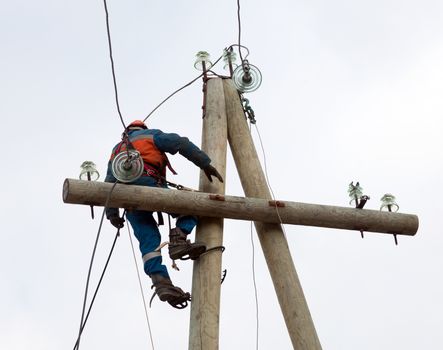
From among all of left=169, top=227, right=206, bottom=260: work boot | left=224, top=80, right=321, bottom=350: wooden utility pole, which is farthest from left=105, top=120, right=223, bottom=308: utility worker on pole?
left=224, top=80, right=321, bottom=350: wooden utility pole

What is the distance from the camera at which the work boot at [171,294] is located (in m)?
6.57

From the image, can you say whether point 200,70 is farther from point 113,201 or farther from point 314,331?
point 314,331

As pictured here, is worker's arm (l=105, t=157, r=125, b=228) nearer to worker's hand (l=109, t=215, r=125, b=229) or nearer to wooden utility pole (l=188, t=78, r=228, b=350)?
worker's hand (l=109, t=215, r=125, b=229)

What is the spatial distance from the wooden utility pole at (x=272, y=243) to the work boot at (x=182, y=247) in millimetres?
643

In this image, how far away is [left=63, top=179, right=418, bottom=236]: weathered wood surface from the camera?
6465 mm

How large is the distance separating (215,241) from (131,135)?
1.18 m

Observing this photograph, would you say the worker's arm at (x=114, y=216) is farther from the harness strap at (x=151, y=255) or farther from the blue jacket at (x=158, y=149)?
the harness strap at (x=151, y=255)

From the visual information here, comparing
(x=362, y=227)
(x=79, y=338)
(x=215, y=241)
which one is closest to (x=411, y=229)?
(x=362, y=227)

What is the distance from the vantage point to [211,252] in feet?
22.0

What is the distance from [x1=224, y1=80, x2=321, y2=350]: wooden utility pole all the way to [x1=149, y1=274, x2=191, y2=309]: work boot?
0.73m

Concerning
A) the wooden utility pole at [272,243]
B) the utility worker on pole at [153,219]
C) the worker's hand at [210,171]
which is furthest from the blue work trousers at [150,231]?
the wooden utility pole at [272,243]

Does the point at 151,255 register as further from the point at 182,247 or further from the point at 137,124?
the point at 137,124

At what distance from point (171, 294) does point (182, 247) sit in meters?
0.34

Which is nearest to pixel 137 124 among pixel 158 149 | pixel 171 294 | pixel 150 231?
pixel 158 149
